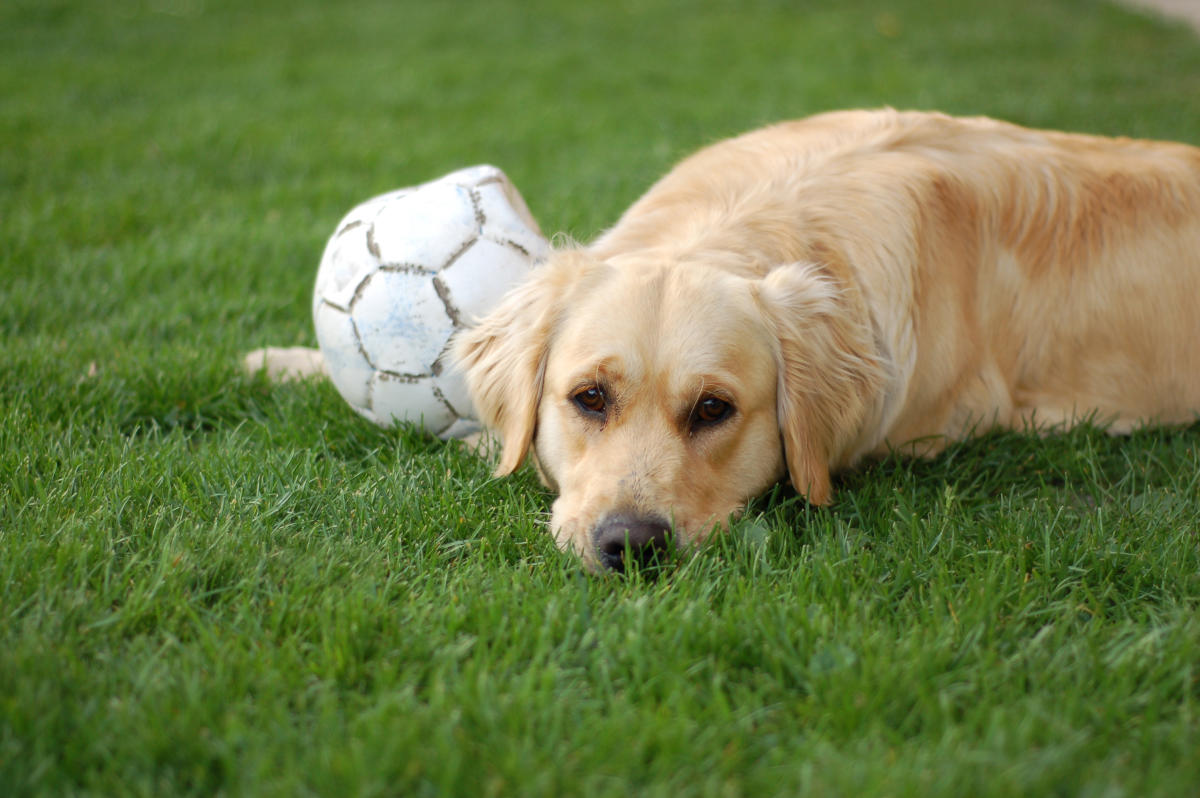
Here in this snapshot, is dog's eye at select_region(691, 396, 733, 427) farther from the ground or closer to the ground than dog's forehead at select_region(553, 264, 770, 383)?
closer to the ground

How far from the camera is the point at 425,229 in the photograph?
3490mm

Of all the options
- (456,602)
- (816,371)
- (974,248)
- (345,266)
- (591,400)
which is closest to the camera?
(456,602)

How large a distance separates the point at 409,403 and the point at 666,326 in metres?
1.06

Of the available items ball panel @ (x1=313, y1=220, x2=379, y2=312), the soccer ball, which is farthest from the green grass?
ball panel @ (x1=313, y1=220, x2=379, y2=312)

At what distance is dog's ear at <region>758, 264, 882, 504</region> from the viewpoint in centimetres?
310

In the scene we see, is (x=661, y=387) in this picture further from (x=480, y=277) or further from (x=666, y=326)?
(x=480, y=277)

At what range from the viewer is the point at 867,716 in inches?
82.7

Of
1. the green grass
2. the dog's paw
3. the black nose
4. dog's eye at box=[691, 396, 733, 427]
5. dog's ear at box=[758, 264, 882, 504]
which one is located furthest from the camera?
the dog's paw

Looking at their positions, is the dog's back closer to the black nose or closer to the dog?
the dog

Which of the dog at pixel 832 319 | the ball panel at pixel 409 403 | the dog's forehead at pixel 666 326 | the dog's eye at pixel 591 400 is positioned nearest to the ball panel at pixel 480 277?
the dog at pixel 832 319

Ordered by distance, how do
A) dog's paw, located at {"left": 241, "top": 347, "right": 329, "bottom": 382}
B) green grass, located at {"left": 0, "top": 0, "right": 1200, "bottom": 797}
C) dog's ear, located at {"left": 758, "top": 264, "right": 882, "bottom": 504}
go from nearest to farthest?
green grass, located at {"left": 0, "top": 0, "right": 1200, "bottom": 797} < dog's ear, located at {"left": 758, "top": 264, "right": 882, "bottom": 504} < dog's paw, located at {"left": 241, "top": 347, "right": 329, "bottom": 382}

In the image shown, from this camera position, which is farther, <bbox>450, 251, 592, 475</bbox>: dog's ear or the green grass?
<bbox>450, 251, 592, 475</bbox>: dog's ear

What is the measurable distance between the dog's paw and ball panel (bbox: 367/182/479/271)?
2.42 feet

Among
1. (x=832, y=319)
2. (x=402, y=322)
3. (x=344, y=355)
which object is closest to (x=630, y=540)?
(x=832, y=319)
